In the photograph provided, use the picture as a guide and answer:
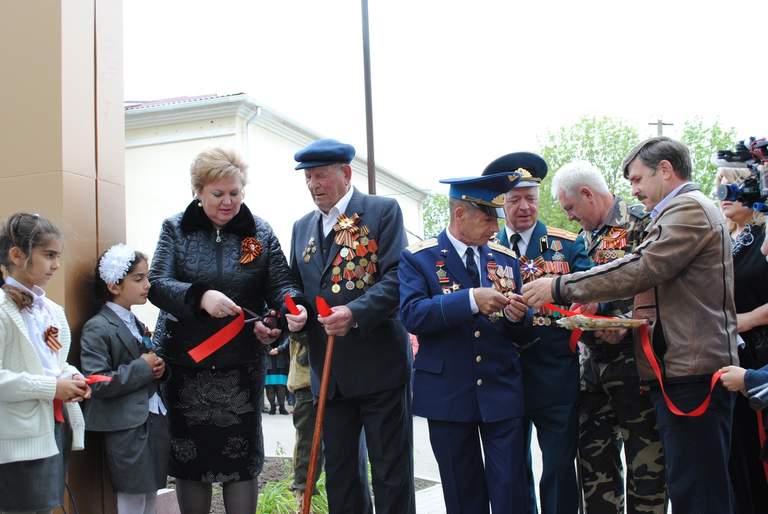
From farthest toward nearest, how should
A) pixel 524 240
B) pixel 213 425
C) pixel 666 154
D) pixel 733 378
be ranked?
pixel 524 240
pixel 213 425
pixel 666 154
pixel 733 378

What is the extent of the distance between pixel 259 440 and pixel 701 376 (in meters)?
2.34

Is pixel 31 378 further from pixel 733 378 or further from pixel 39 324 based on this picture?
pixel 733 378

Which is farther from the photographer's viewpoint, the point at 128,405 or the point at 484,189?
the point at 128,405

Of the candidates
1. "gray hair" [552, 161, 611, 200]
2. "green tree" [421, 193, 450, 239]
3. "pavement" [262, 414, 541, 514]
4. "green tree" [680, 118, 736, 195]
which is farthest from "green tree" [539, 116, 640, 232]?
"gray hair" [552, 161, 611, 200]

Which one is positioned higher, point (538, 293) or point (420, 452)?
point (538, 293)

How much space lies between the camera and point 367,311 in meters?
4.21

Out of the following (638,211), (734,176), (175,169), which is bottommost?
(638,211)

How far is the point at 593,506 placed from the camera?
453 centimetres

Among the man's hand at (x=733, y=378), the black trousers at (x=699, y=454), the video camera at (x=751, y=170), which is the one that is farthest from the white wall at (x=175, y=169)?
Result: the man's hand at (x=733, y=378)

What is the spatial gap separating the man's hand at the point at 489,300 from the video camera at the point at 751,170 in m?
1.22

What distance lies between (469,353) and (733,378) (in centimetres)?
124

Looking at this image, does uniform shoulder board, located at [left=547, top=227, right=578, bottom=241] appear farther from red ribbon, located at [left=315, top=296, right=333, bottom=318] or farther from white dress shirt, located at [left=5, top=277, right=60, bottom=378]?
white dress shirt, located at [left=5, top=277, right=60, bottom=378]

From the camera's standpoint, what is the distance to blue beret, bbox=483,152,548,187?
4664 mm

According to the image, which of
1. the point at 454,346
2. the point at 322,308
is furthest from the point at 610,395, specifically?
the point at 322,308
